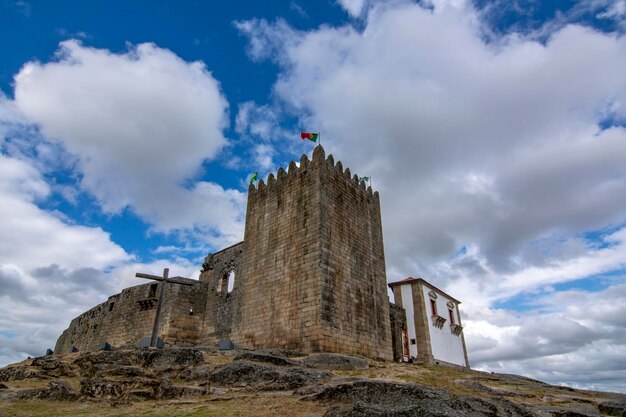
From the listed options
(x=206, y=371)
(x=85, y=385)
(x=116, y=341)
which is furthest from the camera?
(x=116, y=341)

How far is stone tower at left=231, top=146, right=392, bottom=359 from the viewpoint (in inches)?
621

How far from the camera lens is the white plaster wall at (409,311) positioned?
2781cm

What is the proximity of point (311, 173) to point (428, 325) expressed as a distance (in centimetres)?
1626

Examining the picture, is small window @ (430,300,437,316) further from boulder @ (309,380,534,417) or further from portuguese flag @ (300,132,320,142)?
boulder @ (309,380,534,417)

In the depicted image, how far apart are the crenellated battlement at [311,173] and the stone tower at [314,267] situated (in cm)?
6

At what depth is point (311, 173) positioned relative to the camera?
1831 centimetres

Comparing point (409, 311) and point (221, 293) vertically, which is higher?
point (409, 311)

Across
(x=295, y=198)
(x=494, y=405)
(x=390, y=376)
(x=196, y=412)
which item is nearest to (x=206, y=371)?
(x=196, y=412)

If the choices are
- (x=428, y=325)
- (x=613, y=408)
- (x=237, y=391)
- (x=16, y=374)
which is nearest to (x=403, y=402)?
(x=237, y=391)

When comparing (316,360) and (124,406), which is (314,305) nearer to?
(316,360)

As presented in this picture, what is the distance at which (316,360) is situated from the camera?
12.4 m

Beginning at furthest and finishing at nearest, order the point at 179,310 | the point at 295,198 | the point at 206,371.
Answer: the point at 179,310 < the point at 295,198 < the point at 206,371

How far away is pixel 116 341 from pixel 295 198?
1632 centimetres

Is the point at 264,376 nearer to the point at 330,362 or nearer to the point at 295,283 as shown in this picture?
the point at 330,362
